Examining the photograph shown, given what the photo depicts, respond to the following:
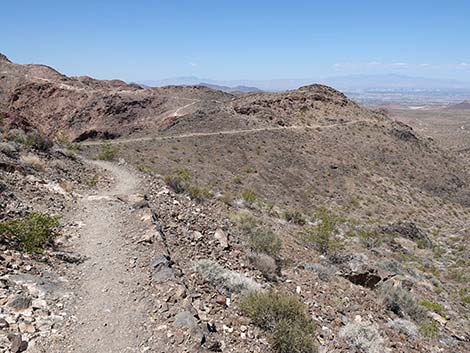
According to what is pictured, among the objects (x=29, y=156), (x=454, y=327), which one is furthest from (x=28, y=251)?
(x=454, y=327)

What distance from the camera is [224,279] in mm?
8984

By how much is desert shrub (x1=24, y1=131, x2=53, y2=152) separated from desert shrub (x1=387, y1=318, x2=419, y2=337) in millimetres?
15686

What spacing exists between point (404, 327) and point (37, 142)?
16521mm

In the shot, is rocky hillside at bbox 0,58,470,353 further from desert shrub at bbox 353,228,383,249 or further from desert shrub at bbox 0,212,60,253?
desert shrub at bbox 353,228,383,249

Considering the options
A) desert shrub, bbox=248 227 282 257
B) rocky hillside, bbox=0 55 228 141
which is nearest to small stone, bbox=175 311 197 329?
desert shrub, bbox=248 227 282 257

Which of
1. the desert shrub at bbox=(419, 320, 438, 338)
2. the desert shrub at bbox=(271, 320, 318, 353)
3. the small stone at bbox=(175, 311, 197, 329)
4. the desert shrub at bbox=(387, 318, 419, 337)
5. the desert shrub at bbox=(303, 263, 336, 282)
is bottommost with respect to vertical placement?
the desert shrub at bbox=(419, 320, 438, 338)

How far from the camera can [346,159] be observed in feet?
139

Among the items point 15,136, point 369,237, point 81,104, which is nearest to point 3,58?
point 81,104

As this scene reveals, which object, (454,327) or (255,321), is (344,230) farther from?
(255,321)

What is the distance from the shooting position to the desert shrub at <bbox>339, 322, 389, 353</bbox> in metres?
8.38

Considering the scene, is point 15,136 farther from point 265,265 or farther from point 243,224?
point 265,265

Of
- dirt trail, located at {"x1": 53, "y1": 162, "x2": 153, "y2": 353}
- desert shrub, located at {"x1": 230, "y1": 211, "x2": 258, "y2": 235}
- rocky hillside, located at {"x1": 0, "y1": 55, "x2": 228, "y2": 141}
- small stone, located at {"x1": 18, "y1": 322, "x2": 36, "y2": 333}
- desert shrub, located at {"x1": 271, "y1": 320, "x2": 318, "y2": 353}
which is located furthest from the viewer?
rocky hillside, located at {"x1": 0, "y1": 55, "x2": 228, "y2": 141}

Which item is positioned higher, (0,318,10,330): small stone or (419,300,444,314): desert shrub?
(0,318,10,330): small stone

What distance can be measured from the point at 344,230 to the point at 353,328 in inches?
684
